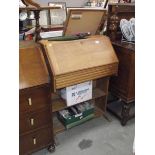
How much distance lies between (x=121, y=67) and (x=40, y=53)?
2.81 ft

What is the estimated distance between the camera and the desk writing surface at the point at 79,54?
1.60 meters

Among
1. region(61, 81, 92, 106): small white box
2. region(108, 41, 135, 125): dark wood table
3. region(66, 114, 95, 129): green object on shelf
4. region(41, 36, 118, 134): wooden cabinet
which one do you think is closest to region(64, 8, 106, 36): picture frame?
region(41, 36, 118, 134): wooden cabinet

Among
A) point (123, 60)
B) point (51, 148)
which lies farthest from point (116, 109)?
point (51, 148)

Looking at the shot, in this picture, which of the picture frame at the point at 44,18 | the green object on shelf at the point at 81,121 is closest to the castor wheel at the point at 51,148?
the green object on shelf at the point at 81,121

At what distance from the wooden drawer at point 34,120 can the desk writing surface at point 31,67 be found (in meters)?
0.25

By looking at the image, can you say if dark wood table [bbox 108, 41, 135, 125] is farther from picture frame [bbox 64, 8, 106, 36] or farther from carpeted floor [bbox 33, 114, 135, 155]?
picture frame [bbox 64, 8, 106, 36]

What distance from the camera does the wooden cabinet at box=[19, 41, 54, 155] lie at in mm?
1486

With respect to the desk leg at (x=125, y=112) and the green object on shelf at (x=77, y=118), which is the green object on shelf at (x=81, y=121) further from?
the desk leg at (x=125, y=112)

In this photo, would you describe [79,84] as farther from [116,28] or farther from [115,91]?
[116,28]

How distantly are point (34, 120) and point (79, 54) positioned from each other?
66 cm

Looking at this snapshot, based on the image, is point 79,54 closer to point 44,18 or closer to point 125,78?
point 125,78

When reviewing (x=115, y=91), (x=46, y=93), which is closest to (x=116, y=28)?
(x=115, y=91)

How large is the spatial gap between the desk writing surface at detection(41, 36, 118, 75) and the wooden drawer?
1.18 feet
